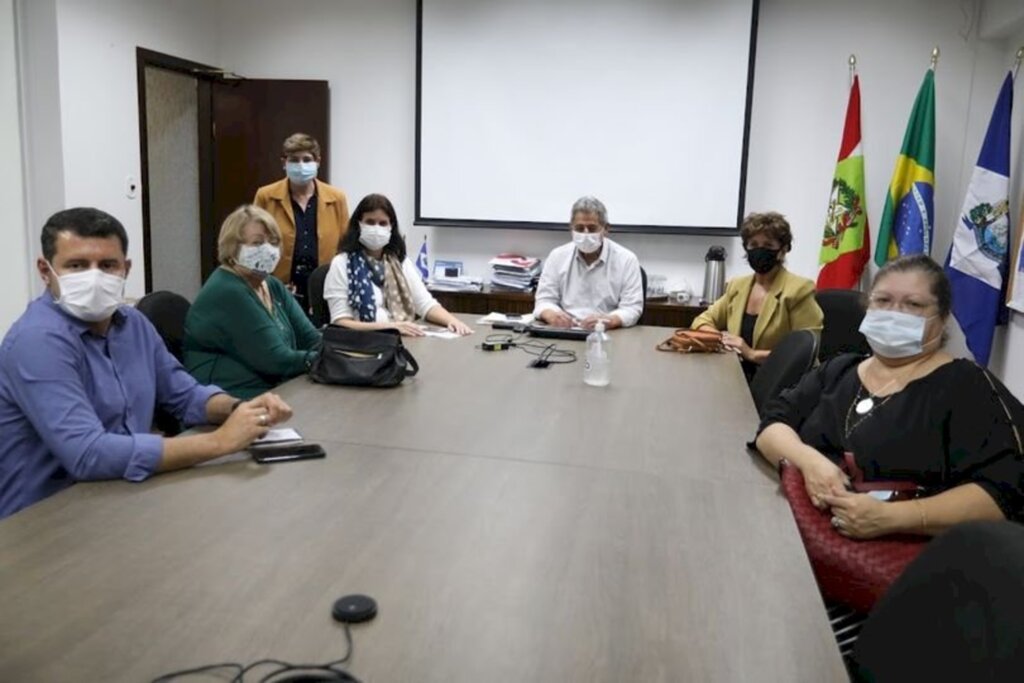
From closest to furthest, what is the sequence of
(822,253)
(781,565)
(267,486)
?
(781,565) → (267,486) → (822,253)

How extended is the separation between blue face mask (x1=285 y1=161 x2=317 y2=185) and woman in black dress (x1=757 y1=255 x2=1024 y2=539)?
3007 mm

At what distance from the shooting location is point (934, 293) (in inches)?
77.9

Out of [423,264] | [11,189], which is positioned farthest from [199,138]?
[423,264]

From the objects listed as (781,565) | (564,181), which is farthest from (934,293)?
(564,181)

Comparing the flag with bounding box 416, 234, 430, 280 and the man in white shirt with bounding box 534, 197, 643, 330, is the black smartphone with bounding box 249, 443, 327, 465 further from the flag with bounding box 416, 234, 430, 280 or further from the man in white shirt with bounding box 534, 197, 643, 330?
the flag with bounding box 416, 234, 430, 280

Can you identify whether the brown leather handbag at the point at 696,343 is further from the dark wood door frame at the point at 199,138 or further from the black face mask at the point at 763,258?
the dark wood door frame at the point at 199,138

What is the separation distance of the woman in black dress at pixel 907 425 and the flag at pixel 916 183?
279 centimetres

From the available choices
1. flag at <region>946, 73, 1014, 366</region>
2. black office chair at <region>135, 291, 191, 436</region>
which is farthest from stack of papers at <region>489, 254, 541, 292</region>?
black office chair at <region>135, 291, 191, 436</region>

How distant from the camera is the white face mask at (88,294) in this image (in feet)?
5.97

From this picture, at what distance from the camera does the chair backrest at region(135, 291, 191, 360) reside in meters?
2.65

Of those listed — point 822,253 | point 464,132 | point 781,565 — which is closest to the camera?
point 781,565

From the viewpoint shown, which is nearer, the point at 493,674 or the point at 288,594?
the point at 493,674

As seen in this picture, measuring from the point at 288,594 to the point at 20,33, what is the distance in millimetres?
4282

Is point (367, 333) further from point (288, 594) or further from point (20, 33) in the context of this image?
point (20, 33)
